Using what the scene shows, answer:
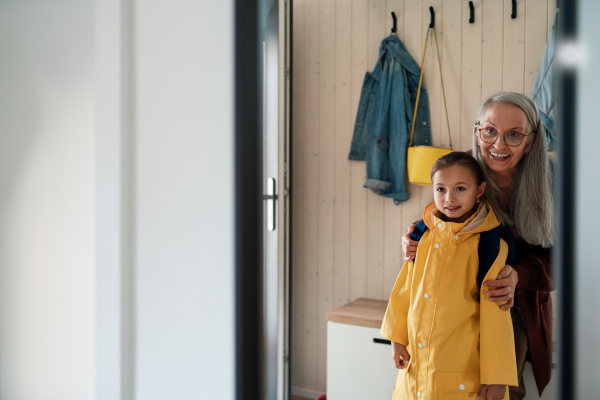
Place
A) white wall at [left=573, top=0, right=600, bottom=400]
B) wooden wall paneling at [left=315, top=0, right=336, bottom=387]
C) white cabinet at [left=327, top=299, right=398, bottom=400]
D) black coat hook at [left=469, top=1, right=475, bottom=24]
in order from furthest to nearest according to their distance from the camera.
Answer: wooden wall paneling at [left=315, top=0, right=336, bottom=387] < black coat hook at [left=469, top=1, right=475, bottom=24] < white cabinet at [left=327, top=299, right=398, bottom=400] < white wall at [left=573, top=0, right=600, bottom=400]

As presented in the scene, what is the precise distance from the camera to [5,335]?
159 cm

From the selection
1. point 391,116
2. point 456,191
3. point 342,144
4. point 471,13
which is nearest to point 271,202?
point 342,144

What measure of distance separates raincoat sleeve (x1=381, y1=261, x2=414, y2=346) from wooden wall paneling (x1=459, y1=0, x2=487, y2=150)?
38.5 inches

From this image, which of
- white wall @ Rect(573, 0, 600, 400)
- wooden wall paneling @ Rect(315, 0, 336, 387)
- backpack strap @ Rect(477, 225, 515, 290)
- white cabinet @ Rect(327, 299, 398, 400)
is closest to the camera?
white wall @ Rect(573, 0, 600, 400)

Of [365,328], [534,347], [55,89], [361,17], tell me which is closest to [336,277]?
[365,328]

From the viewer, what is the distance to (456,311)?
3.63 feet

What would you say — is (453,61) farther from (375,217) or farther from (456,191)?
(456,191)

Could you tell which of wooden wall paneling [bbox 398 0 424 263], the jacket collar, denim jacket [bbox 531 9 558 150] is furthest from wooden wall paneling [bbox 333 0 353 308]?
the jacket collar

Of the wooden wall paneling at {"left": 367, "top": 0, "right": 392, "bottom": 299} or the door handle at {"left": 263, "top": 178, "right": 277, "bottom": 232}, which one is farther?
the wooden wall paneling at {"left": 367, "top": 0, "right": 392, "bottom": 299}

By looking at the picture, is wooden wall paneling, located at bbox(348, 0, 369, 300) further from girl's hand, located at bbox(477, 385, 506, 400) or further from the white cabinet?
girl's hand, located at bbox(477, 385, 506, 400)

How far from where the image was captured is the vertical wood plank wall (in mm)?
1940

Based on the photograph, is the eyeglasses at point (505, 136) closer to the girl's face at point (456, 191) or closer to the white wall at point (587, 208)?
the girl's face at point (456, 191)

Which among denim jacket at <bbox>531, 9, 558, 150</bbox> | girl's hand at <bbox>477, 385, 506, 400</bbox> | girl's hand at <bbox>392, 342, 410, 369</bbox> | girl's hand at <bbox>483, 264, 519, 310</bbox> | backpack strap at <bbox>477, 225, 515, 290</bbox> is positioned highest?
denim jacket at <bbox>531, 9, 558, 150</bbox>

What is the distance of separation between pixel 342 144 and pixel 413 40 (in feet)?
1.97
